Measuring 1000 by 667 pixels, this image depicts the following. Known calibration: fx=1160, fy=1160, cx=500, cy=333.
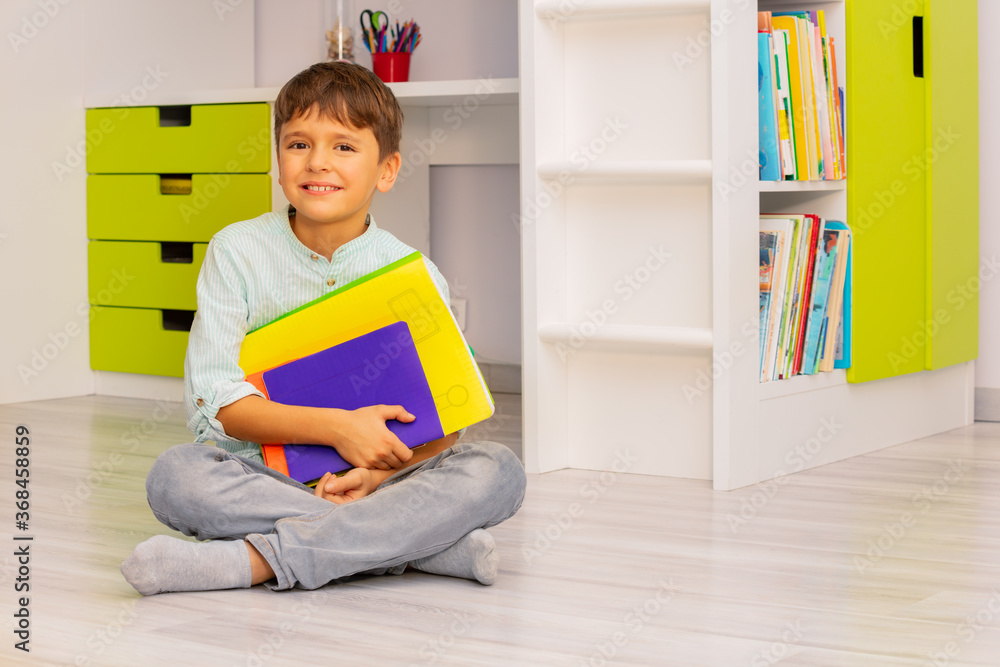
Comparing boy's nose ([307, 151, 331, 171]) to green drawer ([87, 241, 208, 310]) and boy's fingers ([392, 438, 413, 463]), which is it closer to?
boy's fingers ([392, 438, 413, 463])

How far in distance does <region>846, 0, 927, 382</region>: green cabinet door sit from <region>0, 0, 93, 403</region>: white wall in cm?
164

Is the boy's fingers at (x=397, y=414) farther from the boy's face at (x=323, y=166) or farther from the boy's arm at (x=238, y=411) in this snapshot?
the boy's face at (x=323, y=166)

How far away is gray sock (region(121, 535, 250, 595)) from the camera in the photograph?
1061 mm

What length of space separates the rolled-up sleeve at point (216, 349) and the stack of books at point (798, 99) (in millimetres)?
818

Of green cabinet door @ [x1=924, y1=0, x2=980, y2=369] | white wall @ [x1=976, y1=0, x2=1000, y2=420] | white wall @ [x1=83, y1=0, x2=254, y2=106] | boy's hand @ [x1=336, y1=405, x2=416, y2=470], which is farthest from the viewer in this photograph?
white wall @ [x1=83, y1=0, x2=254, y2=106]

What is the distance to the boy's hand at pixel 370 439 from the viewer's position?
3.84ft

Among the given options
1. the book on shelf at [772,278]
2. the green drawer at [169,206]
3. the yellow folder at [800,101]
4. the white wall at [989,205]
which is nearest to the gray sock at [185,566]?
the book on shelf at [772,278]

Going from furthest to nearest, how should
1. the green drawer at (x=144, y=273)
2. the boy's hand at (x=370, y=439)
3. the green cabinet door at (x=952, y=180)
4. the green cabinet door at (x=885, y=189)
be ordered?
1. the green drawer at (x=144, y=273)
2. the green cabinet door at (x=952, y=180)
3. the green cabinet door at (x=885, y=189)
4. the boy's hand at (x=370, y=439)

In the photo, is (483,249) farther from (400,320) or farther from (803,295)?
(400,320)

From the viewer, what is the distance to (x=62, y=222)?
251 cm

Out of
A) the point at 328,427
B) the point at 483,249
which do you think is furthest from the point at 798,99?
the point at 483,249

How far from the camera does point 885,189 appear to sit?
1838 millimetres

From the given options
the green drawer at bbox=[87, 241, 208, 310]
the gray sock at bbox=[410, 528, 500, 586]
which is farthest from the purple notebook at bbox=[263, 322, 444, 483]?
the green drawer at bbox=[87, 241, 208, 310]

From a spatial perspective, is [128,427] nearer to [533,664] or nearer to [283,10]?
[283,10]
